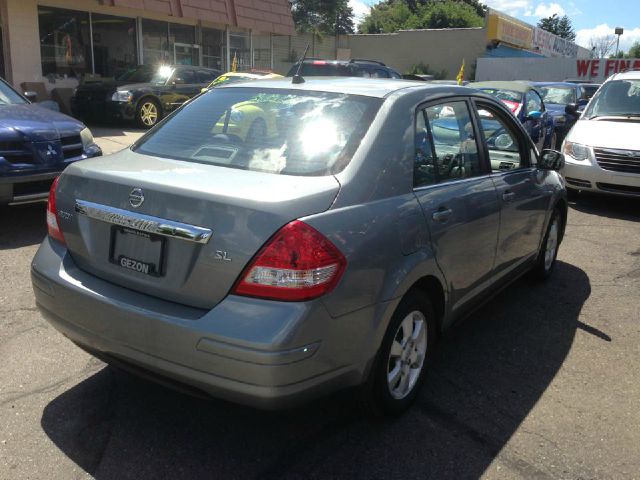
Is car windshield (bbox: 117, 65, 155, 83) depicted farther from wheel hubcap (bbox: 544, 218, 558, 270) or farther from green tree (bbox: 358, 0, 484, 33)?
green tree (bbox: 358, 0, 484, 33)

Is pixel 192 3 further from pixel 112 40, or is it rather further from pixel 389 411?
pixel 389 411

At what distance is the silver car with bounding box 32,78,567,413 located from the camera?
2389mm

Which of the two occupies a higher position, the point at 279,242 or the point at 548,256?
the point at 279,242

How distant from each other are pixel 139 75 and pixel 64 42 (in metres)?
3.49

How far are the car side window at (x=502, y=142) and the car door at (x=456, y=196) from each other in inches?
17.2

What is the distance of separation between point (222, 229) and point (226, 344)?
0.46 metres

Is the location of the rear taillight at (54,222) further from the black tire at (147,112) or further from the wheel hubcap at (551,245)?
the black tire at (147,112)

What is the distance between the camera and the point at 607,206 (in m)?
8.84

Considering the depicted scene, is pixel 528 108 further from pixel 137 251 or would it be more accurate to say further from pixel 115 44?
pixel 115 44

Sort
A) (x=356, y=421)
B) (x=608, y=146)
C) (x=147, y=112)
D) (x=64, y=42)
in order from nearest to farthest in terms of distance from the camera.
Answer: (x=356, y=421) < (x=608, y=146) < (x=147, y=112) < (x=64, y=42)

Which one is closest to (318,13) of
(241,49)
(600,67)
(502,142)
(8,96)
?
(600,67)

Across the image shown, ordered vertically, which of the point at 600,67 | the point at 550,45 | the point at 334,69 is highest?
the point at 550,45

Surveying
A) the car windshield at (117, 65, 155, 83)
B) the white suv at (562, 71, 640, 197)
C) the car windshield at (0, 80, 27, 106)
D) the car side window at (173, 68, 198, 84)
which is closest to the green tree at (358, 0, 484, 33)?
the car side window at (173, 68, 198, 84)

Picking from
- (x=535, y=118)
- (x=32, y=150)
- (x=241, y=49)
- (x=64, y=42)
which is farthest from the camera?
(x=241, y=49)
